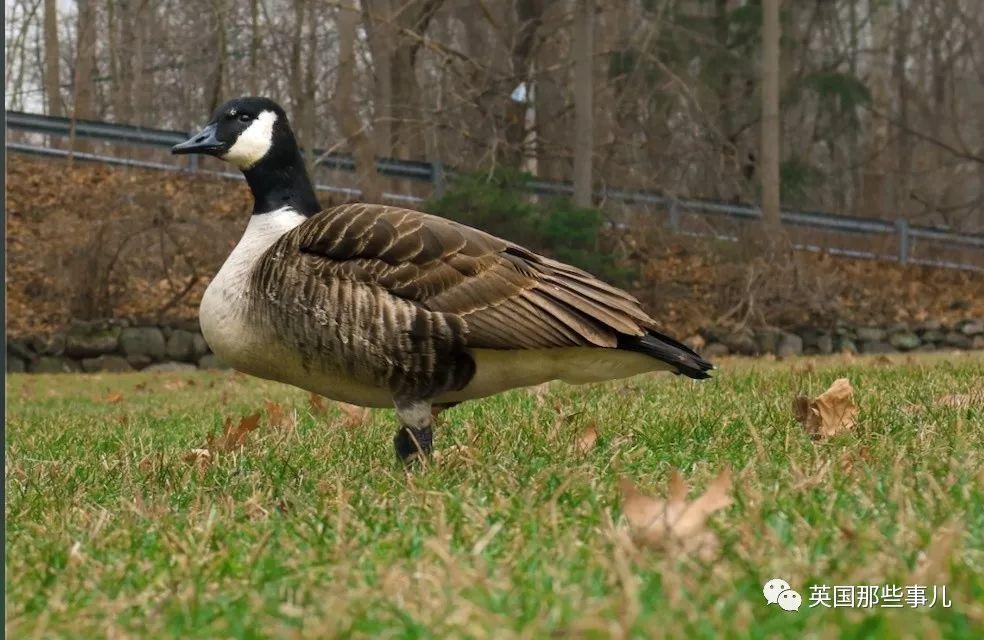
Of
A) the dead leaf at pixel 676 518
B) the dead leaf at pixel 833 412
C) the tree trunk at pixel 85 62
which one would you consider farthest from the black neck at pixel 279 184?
the tree trunk at pixel 85 62

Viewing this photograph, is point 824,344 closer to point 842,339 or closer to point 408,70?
point 842,339

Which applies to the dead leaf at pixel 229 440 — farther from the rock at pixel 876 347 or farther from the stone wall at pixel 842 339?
the rock at pixel 876 347

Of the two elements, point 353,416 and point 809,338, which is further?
point 809,338

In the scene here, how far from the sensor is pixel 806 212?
21.5m

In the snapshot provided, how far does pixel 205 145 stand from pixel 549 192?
13.3 metres

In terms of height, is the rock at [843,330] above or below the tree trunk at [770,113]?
below

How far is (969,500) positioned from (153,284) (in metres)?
14.7

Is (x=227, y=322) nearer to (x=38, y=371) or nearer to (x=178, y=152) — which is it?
(x=178, y=152)

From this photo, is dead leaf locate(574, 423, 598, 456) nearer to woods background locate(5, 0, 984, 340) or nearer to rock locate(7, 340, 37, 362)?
woods background locate(5, 0, 984, 340)

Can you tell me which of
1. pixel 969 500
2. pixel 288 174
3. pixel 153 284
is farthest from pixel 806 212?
pixel 969 500

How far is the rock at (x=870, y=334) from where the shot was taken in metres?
18.1

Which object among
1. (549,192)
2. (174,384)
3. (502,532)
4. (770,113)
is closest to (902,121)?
(770,113)

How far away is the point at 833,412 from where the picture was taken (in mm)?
4219

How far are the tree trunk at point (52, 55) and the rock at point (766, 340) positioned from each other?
13.1 metres
